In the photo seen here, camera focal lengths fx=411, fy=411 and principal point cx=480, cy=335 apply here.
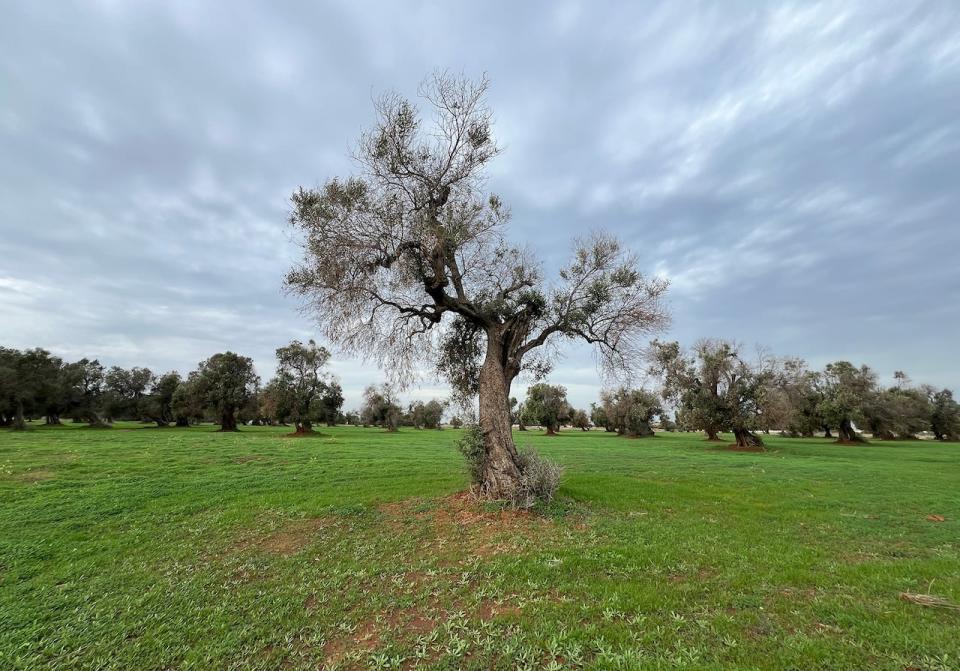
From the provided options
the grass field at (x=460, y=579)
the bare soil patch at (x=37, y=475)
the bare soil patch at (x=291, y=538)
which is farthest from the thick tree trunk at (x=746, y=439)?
the bare soil patch at (x=37, y=475)

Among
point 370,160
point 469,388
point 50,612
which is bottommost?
point 50,612

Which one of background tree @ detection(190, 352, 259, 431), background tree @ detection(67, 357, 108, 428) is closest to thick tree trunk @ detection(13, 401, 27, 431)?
background tree @ detection(67, 357, 108, 428)

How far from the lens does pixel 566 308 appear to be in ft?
41.8

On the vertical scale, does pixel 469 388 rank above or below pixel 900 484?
above

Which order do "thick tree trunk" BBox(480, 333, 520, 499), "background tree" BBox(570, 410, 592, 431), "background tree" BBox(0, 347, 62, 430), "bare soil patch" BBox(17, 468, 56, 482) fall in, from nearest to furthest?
1. "thick tree trunk" BBox(480, 333, 520, 499)
2. "bare soil patch" BBox(17, 468, 56, 482)
3. "background tree" BBox(0, 347, 62, 430)
4. "background tree" BBox(570, 410, 592, 431)

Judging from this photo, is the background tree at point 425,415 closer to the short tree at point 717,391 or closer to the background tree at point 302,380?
the background tree at point 302,380

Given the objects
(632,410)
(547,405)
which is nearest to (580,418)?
(547,405)

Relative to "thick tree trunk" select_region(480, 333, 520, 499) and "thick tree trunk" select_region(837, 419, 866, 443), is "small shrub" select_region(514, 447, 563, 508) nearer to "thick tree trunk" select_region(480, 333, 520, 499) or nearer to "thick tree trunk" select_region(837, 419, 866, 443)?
"thick tree trunk" select_region(480, 333, 520, 499)

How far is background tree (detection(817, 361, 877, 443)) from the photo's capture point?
45.4 meters

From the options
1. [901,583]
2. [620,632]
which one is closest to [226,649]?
[620,632]

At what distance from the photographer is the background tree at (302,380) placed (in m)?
48.6

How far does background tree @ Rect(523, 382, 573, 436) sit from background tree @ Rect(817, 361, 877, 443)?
3459 centimetres

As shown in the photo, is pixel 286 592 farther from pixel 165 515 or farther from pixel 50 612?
pixel 165 515

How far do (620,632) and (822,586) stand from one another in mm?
3807
